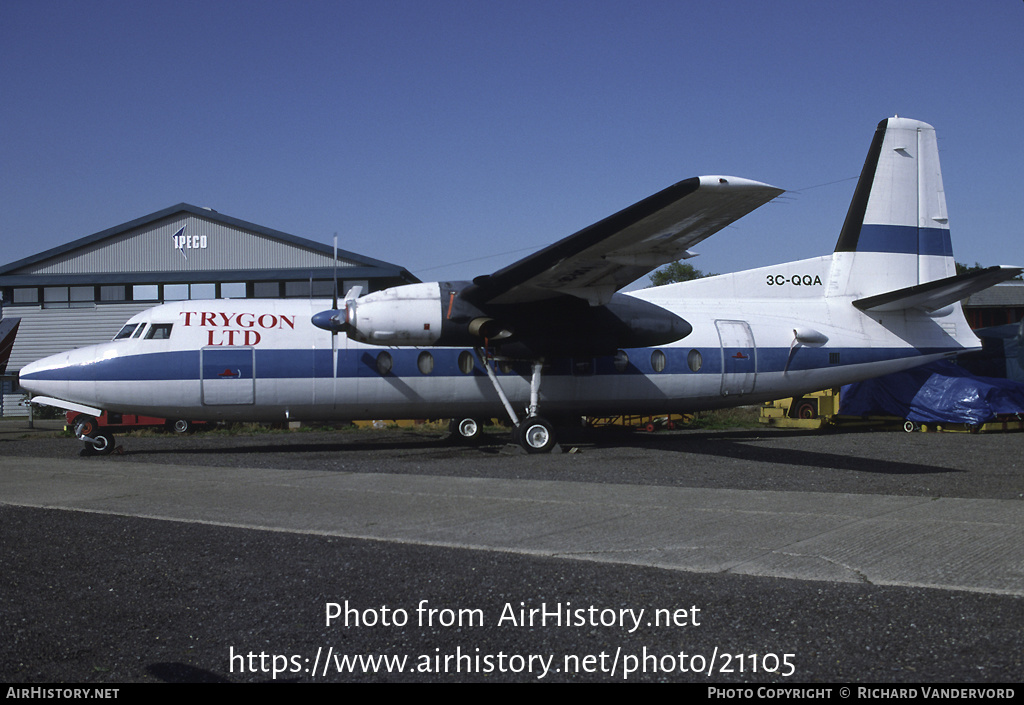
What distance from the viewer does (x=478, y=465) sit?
12445 millimetres

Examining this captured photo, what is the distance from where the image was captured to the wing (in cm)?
932

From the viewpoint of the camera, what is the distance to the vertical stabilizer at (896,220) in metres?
17.6

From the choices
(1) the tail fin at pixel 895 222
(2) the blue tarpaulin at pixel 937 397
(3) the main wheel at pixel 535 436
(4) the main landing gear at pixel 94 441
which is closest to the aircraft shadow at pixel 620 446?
(3) the main wheel at pixel 535 436

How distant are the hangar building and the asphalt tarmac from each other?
2270cm

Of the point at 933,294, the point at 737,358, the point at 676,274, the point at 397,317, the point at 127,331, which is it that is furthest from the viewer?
the point at 676,274

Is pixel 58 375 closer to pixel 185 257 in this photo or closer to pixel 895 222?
pixel 895 222

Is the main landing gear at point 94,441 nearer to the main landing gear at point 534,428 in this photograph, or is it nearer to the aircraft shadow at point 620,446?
the aircraft shadow at point 620,446

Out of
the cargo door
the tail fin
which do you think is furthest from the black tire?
the tail fin

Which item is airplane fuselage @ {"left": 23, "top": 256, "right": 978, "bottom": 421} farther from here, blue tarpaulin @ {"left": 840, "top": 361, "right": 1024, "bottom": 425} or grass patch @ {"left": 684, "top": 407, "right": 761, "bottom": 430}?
grass patch @ {"left": 684, "top": 407, "right": 761, "bottom": 430}

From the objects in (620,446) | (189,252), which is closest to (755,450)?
(620,446)

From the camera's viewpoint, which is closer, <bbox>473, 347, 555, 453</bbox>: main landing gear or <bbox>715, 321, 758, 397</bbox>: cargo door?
<bbox>473, 347, 555, 453</bbox>: main landing gear

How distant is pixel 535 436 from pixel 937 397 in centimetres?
1145

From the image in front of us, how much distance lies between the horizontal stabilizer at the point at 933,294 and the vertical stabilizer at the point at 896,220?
59 centimetres

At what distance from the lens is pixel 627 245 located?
11.5 meters
